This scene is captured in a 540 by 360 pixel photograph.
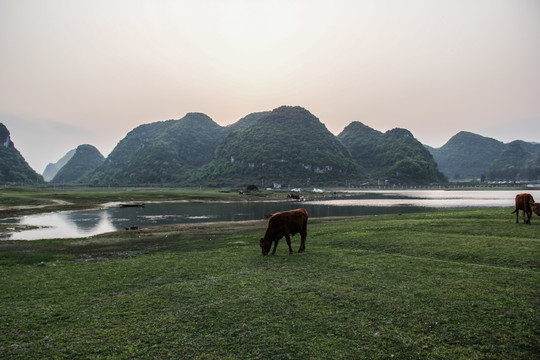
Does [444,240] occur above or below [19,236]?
above

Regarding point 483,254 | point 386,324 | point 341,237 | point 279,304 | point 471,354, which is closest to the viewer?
point 471,354

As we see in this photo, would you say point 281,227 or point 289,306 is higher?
point 281,227

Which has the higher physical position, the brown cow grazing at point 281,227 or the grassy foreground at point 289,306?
the brown cow grazing at point 281,227

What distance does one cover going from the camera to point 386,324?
780cm

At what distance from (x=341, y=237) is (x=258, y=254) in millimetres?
7212

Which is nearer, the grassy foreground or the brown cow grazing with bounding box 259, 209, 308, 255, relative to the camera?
the grassy foreground

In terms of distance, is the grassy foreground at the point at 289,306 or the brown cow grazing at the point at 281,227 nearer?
the grassy foreground at the point at 289,306

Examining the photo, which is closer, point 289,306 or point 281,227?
point 289,306

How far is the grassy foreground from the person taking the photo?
6.93 m

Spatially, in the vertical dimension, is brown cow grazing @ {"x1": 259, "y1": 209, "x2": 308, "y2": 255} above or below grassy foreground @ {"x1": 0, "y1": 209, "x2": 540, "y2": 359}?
above

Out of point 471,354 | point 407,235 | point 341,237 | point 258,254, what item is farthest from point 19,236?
point 471,354

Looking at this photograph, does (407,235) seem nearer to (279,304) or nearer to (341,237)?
(341,237)

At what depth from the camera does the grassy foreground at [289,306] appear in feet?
22.7

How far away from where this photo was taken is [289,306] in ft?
30.2
